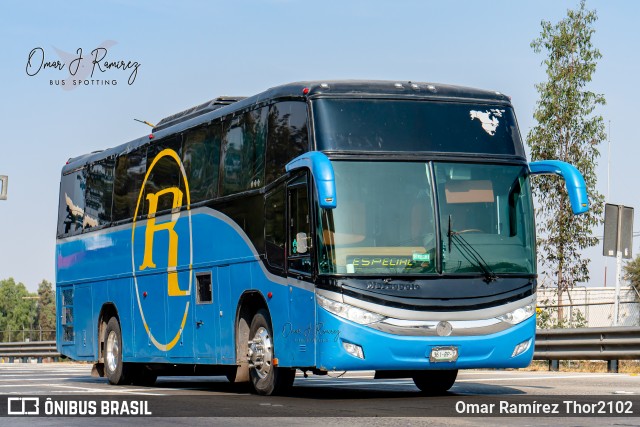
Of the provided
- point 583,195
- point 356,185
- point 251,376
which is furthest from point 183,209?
point 583,195

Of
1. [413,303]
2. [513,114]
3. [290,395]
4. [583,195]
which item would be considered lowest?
[290,395]

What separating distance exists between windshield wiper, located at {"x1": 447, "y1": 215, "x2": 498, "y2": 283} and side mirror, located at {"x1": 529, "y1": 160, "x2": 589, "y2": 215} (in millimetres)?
1183

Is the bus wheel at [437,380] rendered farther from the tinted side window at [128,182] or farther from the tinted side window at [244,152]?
the tinted side window at [128,182]

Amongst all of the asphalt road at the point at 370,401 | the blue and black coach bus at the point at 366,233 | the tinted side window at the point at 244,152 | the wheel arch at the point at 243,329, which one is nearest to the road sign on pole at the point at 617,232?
the asphalt road at the point at 370,401

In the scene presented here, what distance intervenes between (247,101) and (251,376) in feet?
11.9

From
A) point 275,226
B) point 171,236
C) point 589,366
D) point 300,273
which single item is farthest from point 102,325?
point 589,366

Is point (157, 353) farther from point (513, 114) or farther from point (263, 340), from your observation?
point (513, 114)

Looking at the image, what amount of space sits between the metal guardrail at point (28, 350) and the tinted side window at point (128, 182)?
1936 centimetres

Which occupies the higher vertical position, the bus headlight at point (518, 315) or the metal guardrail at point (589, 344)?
the bus headlight at point (518, 315)

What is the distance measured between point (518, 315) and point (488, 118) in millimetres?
2452

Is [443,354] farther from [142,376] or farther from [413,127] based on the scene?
[142,376]

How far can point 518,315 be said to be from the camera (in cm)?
1460

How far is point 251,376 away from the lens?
16.1 metres

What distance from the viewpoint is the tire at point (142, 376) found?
21.2 m
